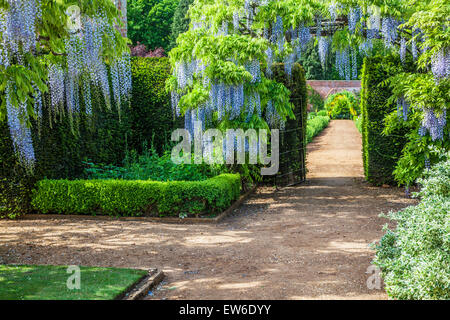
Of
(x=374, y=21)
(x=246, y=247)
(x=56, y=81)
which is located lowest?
(x=246, y=247)

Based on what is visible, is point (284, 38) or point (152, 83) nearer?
point (284, 38)

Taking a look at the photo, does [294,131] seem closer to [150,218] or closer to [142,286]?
[150,218]

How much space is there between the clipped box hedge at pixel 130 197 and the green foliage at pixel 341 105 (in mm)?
24002

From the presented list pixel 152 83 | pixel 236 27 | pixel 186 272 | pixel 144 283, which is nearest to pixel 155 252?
pixel 186 272

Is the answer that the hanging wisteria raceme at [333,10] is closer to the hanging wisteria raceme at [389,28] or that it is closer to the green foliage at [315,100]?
the hanging wisteria raceme at [389,28]

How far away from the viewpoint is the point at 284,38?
9.79 meters

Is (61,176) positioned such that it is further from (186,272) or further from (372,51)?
(372,51)

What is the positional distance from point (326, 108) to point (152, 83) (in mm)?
22819

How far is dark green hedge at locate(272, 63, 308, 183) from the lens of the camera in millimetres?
11305

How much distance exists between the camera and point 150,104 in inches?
469

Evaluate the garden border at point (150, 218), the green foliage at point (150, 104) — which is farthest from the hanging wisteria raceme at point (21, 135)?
the green foliage at point (150, 104)

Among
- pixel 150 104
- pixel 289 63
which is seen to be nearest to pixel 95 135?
pixel 150 104

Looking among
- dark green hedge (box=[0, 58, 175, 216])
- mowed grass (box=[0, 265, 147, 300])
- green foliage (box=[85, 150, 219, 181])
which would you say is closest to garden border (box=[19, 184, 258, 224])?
dark green hedge (box=[0, 58, 175, 216])

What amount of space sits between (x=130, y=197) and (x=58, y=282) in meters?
3.38
